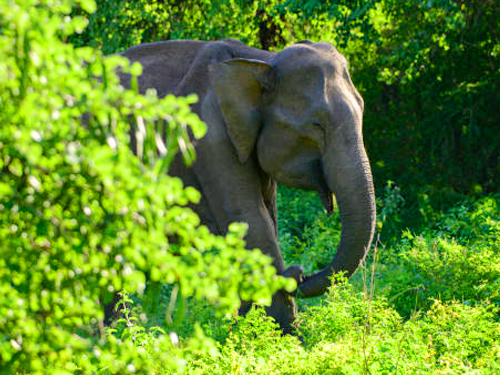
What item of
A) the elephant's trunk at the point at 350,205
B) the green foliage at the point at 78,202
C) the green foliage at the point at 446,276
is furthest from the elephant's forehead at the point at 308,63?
the green foliage at the point at 78,202

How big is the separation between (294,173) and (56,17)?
331cm

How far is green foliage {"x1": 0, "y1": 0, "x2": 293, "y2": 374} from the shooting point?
1876mm

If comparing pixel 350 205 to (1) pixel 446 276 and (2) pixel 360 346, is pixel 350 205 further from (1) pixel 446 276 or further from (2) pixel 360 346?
(1) pixel 446 276

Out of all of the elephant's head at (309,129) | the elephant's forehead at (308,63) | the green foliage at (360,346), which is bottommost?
the green foliage at (360,346)

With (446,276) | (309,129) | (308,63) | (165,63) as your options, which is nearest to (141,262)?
(309,129)

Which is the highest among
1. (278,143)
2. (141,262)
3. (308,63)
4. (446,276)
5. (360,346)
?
(141,262)

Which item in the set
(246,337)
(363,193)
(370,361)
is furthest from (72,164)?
(363,193)

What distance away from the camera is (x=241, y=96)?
5188mm

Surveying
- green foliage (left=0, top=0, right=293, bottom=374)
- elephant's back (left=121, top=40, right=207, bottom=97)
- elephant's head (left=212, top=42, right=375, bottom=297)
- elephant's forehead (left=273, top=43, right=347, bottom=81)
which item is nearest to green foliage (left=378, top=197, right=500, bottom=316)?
elephant's head (left=212, top=42, right=375, bottom=297)

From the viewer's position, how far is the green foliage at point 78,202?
188 cm

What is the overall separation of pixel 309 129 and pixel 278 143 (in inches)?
9.6

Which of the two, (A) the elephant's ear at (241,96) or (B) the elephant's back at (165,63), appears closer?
(A) the elephant's ear at (241,96)

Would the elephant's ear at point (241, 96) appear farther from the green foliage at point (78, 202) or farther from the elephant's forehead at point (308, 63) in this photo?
the green foliage at point (78, 202)

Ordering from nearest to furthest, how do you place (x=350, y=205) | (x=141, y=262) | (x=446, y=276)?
(x=141, y=262) < (x=350, y=205) < (x=446, y=276)
